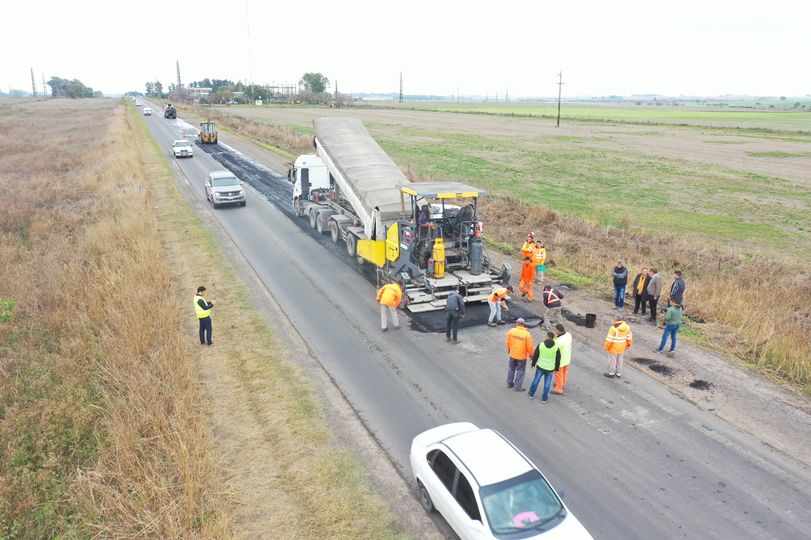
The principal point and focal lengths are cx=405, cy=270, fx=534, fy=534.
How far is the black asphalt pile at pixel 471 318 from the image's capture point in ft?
45.4

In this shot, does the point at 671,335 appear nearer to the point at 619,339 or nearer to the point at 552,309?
the point at 619,339

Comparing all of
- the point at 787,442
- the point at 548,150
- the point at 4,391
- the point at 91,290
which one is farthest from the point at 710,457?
the point at 548,150

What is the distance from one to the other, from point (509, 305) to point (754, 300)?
21.5 feet

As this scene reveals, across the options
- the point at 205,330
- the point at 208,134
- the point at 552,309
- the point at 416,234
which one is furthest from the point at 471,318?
the point at 208,134

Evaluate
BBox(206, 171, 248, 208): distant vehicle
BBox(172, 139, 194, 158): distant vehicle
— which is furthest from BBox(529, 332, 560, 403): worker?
BBox(172, 139, 194, 158): distant vehicle

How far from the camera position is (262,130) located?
194ft

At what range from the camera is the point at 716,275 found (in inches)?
672

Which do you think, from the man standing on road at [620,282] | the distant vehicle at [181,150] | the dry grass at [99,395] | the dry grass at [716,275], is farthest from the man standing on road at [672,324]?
the distant vehicle at [181,150]

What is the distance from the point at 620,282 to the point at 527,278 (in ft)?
8.20

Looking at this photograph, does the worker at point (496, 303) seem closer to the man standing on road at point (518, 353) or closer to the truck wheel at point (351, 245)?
the man standing on road at point (518, 353)

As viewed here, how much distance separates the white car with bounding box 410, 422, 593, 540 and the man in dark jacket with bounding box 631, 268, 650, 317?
864cm

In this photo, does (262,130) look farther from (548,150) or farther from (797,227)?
(797,227)

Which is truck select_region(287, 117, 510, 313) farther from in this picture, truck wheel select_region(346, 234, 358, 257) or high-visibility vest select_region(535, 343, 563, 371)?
high-visibility vest select_region(535, 343, 563, 371)

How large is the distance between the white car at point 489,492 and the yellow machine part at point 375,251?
872 centimetres
